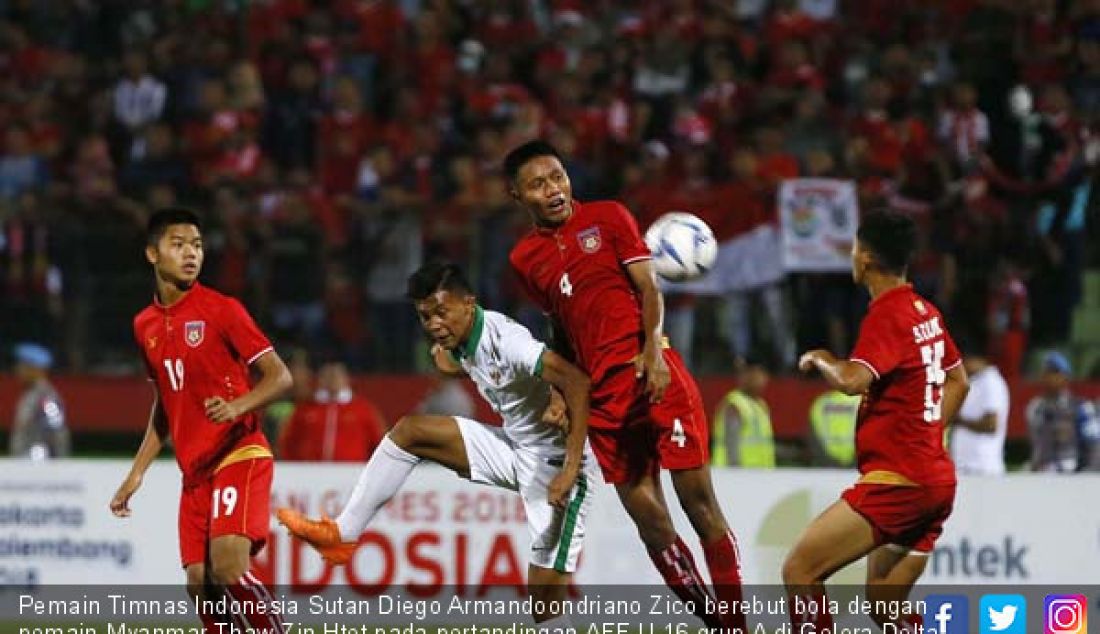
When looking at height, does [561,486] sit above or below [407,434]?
below

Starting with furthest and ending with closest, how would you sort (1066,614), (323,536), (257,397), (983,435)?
(983,435), (1066,614), (323,536), (257,397)

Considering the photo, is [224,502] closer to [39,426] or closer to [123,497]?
[123,497]

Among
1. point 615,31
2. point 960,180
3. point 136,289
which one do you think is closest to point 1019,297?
point 960,180

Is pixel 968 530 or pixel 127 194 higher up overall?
pixel 127 194

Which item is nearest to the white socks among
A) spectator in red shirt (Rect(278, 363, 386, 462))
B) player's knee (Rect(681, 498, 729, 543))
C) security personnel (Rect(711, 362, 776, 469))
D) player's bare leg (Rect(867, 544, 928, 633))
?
player's knee (Rect(681, 498, 729, 543))

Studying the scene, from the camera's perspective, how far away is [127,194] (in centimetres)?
1862

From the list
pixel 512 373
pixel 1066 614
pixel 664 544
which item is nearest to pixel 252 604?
pixel 512 373

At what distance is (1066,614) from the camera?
12.8m

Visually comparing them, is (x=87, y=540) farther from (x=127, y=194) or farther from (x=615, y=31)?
(x=615, y=31)

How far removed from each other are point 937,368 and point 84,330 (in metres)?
10.3

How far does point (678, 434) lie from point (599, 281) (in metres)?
0.83

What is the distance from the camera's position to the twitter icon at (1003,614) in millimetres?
12289

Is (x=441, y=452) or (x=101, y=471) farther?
(x=101, y=471)

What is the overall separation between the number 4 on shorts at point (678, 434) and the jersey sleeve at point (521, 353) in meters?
0.72
